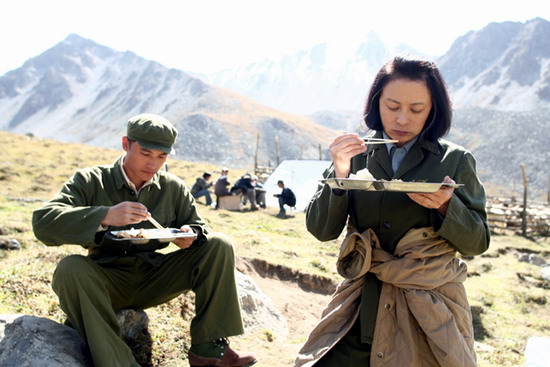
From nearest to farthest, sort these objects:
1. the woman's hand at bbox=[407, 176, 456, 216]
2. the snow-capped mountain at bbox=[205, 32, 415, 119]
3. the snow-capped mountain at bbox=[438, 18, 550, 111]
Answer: the woman's hand at bbox=[407, 176, 456, 216]
the snow-capped mountain at bbox=[438, 18, 550, 111]
the snow-capped mountain at bbox=[205, 32, 415, 119]

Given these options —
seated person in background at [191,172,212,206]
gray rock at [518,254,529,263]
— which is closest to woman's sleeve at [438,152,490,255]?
gray rock at [518,254,529,263]

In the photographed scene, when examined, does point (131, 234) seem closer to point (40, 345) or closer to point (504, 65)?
point (40, 345)

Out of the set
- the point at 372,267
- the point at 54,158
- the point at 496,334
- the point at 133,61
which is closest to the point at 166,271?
the point at 372,267

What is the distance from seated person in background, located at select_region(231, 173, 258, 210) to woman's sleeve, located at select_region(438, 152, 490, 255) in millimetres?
12727

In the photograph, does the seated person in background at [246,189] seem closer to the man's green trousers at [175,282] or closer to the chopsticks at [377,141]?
the man's green trousers at [175,282]

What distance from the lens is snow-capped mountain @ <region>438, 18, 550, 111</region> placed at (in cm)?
6975

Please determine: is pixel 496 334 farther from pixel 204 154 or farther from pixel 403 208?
pixel 204 154

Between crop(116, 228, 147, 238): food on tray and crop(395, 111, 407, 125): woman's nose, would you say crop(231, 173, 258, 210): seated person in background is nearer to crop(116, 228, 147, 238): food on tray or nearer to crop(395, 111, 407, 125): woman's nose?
crop(116, 228, 147, 238): food on tray

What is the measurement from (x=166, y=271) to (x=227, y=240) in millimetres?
422

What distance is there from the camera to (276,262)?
20.4 ft

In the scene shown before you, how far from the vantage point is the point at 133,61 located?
4653 inches

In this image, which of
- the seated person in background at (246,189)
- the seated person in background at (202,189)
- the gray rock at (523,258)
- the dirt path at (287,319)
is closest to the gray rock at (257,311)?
the dirt path at (287,319)

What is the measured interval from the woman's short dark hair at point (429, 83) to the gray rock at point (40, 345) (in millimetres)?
2038

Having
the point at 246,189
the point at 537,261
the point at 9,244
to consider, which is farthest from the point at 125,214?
the point at 246,189
